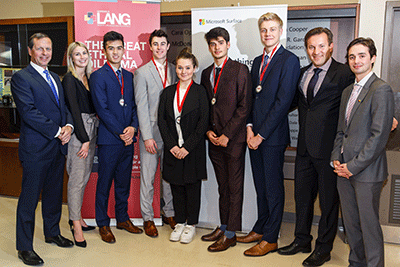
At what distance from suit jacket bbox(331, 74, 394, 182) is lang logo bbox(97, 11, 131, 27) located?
233 centimetres

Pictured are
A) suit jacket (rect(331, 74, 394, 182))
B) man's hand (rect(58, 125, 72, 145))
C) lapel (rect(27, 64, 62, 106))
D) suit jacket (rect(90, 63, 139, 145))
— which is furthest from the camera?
suit jacket (rect(90, 63, 139, 145))

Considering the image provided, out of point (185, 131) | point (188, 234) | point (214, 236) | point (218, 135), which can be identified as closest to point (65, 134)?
point (185, 131)

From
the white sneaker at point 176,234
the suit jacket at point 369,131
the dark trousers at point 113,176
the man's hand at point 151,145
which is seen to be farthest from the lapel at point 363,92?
the dark trousers at point 113,176

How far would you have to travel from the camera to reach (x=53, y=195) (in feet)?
9.83

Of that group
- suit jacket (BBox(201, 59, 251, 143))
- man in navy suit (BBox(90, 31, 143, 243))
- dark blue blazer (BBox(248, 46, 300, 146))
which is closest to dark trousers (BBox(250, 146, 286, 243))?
dark blue blazer (BBox(248, 46, 300, 146))

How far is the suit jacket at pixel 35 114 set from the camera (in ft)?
8.71

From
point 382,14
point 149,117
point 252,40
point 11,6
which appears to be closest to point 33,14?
point 11,6

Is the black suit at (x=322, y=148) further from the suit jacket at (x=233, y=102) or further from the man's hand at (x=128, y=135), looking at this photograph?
the man's hand at (x=128, y=135)

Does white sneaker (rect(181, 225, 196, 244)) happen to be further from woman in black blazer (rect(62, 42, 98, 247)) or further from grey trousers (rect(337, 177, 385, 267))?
grey trousers (rect(337, 177, 385, 267))

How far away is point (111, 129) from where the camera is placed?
3.13 meters

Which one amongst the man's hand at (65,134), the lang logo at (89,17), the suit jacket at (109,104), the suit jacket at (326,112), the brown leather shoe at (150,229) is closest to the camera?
the suit jacket at (326,112)

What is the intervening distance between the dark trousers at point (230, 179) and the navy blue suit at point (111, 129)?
0.87 metres

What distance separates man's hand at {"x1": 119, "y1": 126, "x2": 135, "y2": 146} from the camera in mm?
3167

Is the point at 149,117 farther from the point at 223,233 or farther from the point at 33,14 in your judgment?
the point at 33,14
